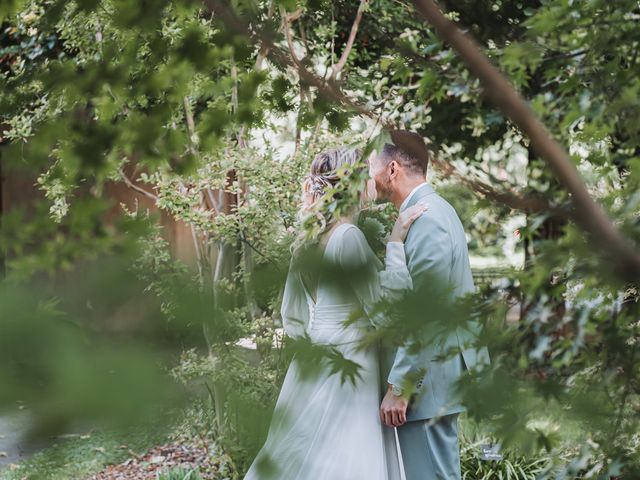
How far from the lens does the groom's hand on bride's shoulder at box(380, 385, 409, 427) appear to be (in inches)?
140

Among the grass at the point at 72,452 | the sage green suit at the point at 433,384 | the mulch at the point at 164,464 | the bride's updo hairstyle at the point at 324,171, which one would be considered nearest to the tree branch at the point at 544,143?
the grass at the point at 72,452

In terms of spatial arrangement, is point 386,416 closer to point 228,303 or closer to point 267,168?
point 267,168

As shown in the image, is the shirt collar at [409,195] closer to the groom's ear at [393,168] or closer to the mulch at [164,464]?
the groom's ear at [393,168]

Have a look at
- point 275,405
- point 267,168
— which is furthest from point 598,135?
point 267,168

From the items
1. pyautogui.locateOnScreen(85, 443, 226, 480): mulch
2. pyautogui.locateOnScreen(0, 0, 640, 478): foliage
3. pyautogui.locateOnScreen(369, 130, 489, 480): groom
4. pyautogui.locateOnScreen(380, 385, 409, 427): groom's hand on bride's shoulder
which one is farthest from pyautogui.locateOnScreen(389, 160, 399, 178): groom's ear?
pyautogui.locateOnScreen(85, 443, 226, 480): mulch

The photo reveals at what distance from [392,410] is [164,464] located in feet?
9.28

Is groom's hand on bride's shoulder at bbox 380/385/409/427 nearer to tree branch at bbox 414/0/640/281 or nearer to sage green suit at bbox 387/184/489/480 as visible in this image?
sage green suit at bbox 387/184/489/480

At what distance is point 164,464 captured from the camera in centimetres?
595

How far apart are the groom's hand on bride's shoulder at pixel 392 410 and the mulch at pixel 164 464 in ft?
7.27

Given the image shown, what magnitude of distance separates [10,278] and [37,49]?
22.8ft

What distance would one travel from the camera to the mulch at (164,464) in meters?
5.71

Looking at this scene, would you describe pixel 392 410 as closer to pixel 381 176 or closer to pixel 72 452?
pixel 381 176

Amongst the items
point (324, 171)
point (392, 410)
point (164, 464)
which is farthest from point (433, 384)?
point (164, 464)

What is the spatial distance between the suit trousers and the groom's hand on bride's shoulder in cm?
7
